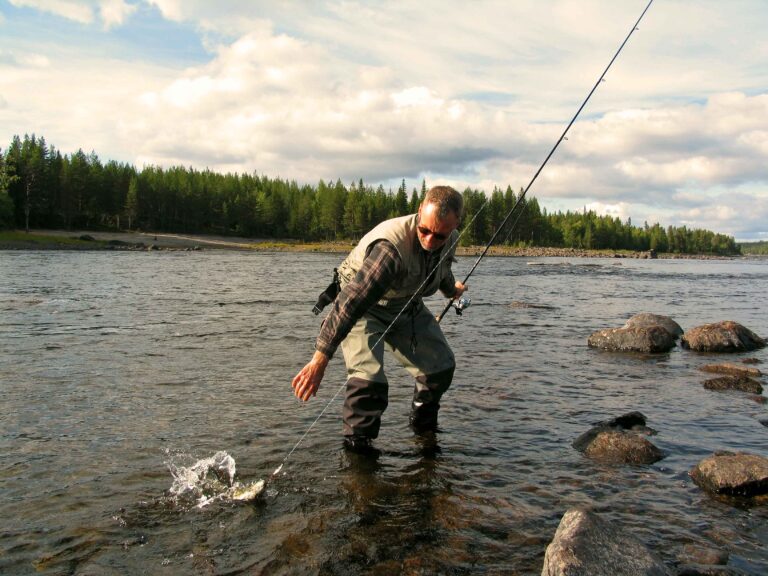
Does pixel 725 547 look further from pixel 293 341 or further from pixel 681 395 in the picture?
pixel 293 341

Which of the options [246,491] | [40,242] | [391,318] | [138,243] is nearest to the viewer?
[246,491]

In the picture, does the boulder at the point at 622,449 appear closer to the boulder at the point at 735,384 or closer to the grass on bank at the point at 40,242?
the boulder at the point at 735,384

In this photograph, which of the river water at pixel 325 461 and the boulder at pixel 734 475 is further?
the boulder at pixel 734 475

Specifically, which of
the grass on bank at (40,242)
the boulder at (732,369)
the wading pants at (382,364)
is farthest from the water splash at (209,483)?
the grass on bank at (40,242)

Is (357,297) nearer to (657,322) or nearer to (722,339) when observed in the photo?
(722,339)

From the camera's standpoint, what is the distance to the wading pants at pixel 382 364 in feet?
20.7

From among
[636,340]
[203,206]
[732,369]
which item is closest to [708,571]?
[732,369]

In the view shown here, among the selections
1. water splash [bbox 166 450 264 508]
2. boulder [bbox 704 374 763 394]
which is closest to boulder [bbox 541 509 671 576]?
water splash [bbox 166 450 264 508]

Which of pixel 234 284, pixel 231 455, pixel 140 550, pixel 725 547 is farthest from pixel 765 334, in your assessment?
pixel 234 284

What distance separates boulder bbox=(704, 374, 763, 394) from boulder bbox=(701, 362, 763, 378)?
0.57 m

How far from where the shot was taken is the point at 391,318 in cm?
662

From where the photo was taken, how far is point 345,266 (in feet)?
20.9

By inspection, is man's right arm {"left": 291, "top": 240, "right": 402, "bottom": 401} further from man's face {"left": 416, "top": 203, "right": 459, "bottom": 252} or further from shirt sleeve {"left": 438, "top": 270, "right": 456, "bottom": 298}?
shirt sleeve {"left": 438, "top": 270, "right": 456, "bottom": 298}

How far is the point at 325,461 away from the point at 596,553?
3077mm
